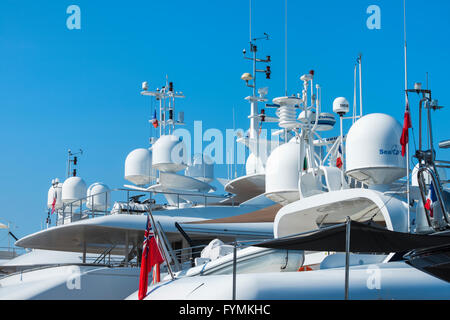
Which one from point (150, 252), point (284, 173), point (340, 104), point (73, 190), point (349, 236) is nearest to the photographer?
point (349, 236)

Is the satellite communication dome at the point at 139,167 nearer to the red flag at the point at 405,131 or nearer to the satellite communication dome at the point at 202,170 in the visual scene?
the satellite communication dome at the point at 202,170

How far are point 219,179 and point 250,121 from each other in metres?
5.03

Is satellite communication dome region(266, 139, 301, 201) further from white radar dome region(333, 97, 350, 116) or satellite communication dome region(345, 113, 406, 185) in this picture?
satellite communication dome region(345, 113, 406, 185)

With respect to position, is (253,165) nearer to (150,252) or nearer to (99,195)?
(99,195)

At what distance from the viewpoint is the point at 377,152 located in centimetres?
1623

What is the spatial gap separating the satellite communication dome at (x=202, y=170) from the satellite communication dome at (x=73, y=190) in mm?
5516

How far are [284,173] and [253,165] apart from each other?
9642mm

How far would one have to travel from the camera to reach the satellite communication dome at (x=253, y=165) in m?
28.5

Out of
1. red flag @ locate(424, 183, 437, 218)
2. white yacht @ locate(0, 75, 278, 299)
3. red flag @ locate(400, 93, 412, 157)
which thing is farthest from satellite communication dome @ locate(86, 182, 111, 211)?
red flag @ locate(424, 183, 437, 218)

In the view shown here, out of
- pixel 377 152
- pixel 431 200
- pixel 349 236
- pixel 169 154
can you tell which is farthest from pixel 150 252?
pixel 169 154

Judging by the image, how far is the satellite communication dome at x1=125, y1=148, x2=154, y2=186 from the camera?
3006 cm

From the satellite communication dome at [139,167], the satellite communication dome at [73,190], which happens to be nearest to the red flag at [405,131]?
the satellite communication dome at [139,167]
